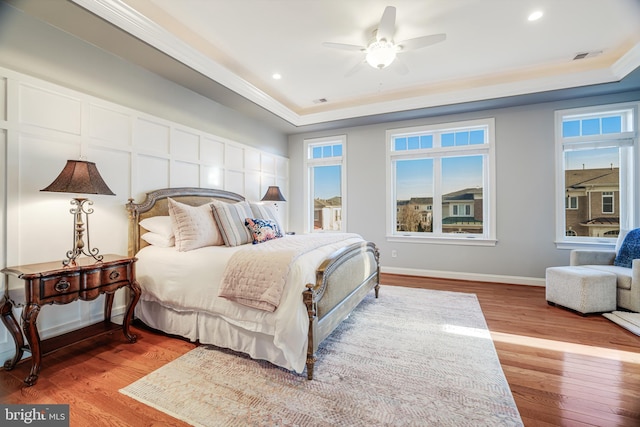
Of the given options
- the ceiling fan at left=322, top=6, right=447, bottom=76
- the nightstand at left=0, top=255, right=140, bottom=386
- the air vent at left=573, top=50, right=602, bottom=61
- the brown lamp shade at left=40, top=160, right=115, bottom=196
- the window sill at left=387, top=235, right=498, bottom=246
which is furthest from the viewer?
the window sill at left=387, top=235, right=498, bottom=246

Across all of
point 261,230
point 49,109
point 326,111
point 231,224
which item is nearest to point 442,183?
point 326,111

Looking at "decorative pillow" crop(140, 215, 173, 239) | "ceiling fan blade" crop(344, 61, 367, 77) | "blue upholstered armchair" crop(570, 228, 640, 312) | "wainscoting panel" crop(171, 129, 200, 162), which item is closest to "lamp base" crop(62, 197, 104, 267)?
"decorative pillow" crop(140, 215, 173, 239)

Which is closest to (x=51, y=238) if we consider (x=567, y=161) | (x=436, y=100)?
(x=436, y=100)

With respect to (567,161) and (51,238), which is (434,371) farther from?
(567,161)

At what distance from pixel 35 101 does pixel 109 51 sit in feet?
2.94

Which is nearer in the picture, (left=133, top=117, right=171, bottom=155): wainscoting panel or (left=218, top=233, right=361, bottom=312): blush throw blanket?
(left=218, top=233, right=361, bottom=312): blush throw blanket

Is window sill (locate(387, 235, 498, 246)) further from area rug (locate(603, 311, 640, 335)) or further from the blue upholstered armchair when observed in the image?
area rug (locate(603, 311, 640, 335))

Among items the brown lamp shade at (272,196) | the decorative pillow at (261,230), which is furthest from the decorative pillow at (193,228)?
the brown lamp shade at (272,196)

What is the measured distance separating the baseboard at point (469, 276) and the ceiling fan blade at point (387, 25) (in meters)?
3.69

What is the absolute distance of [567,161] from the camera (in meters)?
4.20

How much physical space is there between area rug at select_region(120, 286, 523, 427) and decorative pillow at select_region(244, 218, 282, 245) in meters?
1.17

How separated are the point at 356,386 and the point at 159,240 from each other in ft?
7.66

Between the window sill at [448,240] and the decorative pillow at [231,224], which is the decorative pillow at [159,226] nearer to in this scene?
the decorative pillow at [231,224]

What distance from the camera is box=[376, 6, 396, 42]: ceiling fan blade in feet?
7.55
